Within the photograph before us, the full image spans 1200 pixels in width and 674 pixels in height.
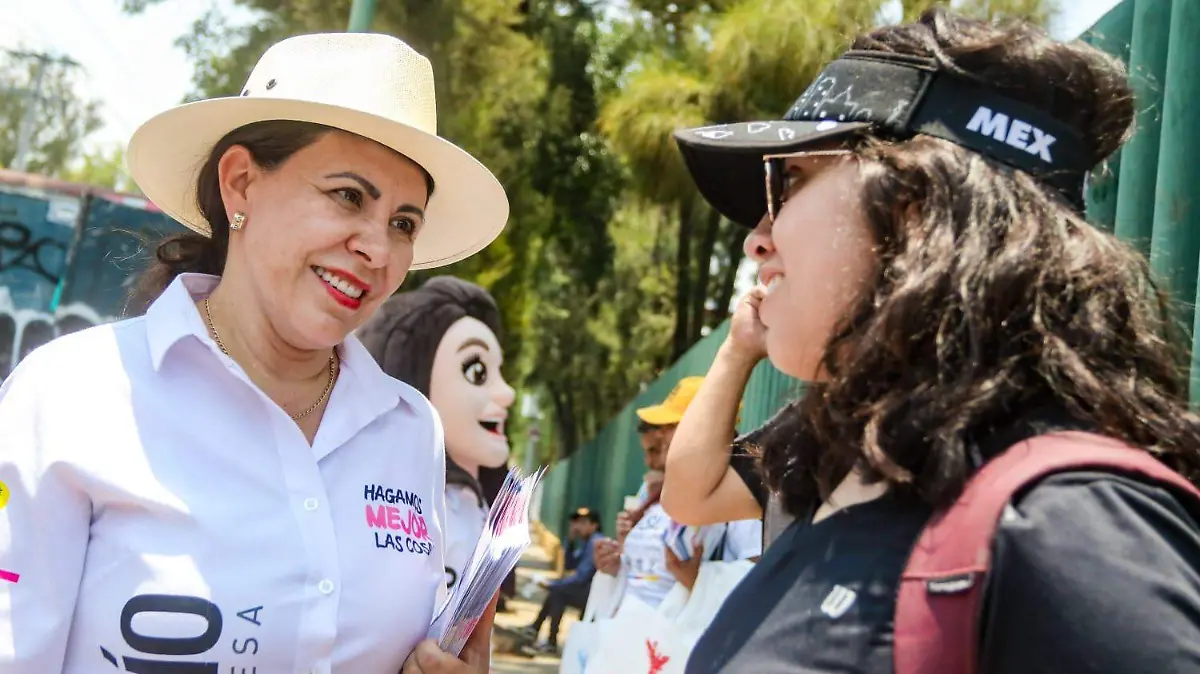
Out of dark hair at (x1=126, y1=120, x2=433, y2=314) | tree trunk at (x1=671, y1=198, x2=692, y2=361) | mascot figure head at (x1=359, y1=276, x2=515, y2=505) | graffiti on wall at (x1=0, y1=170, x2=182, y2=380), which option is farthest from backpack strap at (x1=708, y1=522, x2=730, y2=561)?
tree trunk at (x1=671, y1=198, x2=692, y2=361)

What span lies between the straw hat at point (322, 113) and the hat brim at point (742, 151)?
794mm

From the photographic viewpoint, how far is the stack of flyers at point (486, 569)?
2.25 metres

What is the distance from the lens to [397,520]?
91.3 inches

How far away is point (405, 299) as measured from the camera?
509 cm

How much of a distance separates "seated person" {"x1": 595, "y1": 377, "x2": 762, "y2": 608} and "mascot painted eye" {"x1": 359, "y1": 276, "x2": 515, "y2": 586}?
70 centimetres

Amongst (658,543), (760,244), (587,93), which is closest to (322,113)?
(760,244)

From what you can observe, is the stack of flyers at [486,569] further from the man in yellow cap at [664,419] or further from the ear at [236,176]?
the man in yellow cap at [664,419]

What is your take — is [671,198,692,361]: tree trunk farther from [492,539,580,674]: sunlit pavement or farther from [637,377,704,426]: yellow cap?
[637,377,704,426]: yellow cap

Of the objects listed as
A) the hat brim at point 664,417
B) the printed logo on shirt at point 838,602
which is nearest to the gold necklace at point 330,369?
the printed logo on shirt at point 838,602

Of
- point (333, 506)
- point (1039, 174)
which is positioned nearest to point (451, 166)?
point (333, 506)

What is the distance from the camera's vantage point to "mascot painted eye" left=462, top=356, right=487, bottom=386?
199 inches

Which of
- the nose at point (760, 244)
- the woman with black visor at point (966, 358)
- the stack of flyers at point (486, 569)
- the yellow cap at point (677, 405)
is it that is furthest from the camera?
the yellow cap at point (677, 405)

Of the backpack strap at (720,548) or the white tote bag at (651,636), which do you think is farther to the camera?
the backpack strap at (720,548)

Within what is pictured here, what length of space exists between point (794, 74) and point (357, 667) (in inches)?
406
